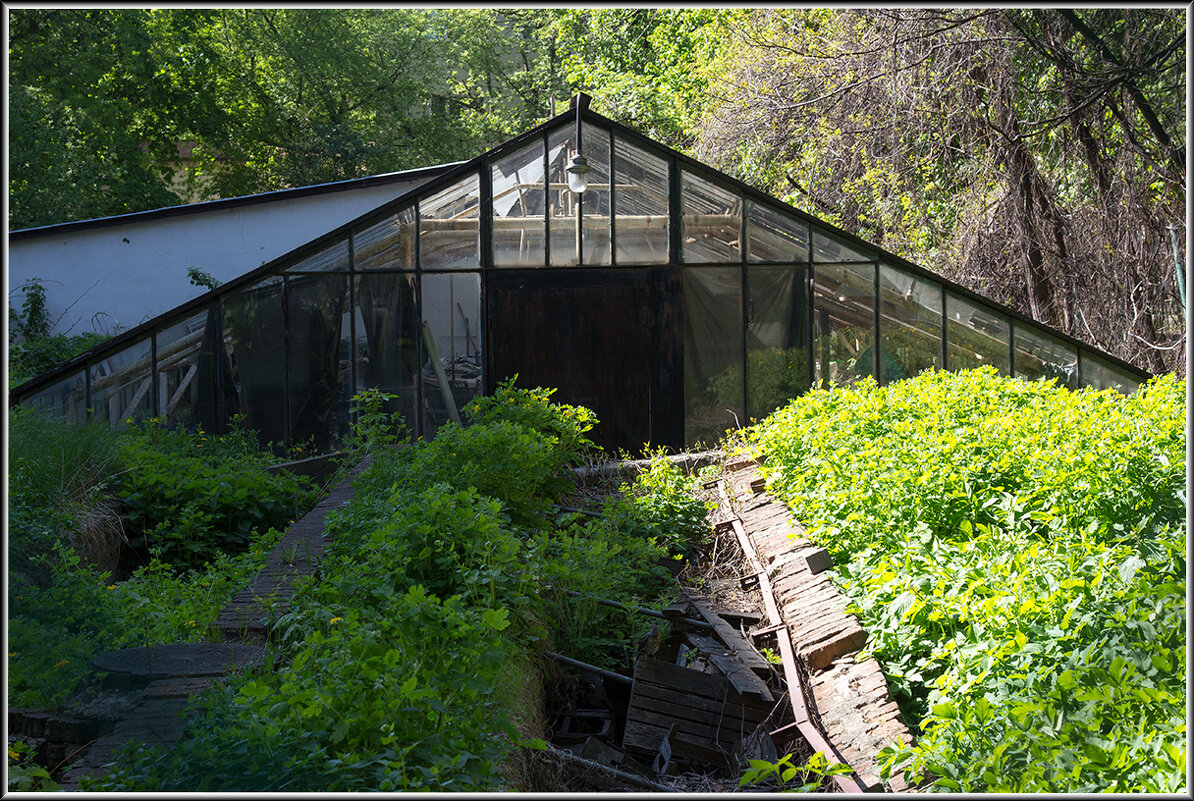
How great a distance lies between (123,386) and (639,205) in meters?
6.92

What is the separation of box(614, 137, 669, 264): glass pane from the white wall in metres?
7.01

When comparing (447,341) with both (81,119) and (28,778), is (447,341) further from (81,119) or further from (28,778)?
(81,119)

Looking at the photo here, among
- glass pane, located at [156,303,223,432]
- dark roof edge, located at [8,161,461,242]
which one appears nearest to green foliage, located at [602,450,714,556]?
glass pane, located at [156,303,223,432]

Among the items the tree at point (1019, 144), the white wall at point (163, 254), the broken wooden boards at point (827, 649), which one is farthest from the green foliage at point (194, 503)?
the tree at point (1019, 144)

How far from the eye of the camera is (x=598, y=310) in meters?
12.2

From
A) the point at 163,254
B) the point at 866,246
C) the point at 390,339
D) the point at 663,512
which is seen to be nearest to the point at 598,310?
Result: the point at 390,339

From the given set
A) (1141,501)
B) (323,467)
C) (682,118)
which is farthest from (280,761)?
(682,118)

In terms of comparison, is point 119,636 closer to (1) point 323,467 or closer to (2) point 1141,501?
(2) point 1141,501

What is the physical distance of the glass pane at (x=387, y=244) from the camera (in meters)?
11.5

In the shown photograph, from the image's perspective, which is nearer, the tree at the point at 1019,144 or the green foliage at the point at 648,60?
the tree at the point at 1019,144

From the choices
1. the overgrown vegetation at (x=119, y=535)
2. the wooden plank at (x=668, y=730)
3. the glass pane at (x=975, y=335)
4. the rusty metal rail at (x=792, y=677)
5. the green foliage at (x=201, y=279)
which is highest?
the green foliage at (x=201, y=279)

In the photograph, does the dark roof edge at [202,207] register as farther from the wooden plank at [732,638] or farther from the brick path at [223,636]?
the wooden plank at [732,638]

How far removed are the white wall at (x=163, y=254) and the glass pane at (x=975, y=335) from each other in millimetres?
10831

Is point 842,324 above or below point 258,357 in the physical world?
above
